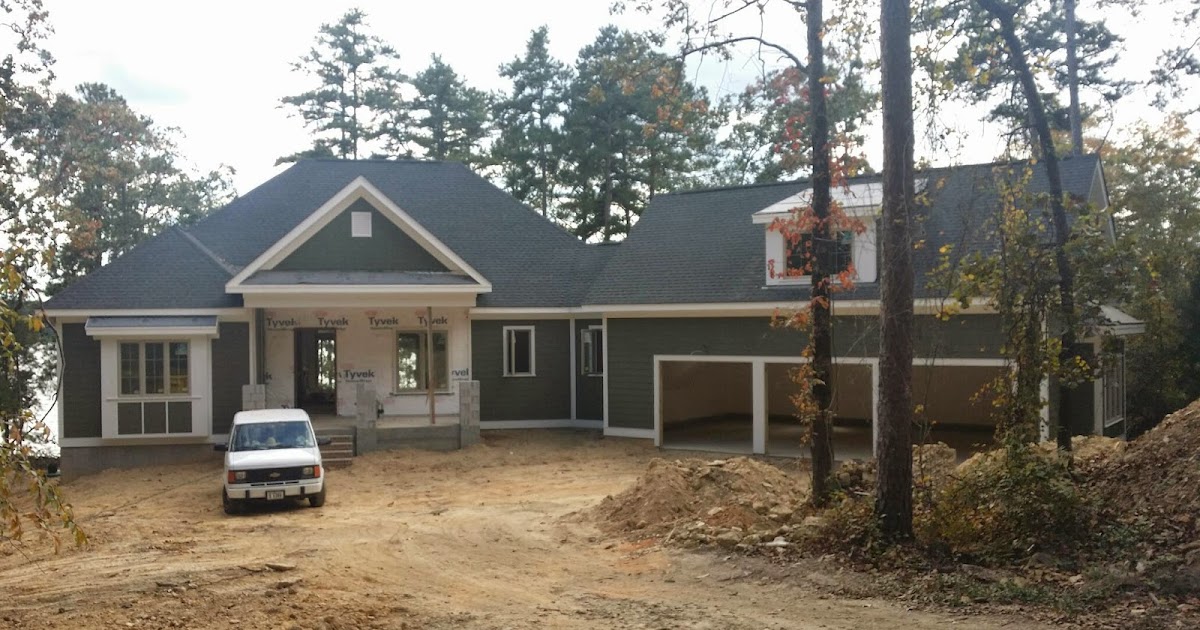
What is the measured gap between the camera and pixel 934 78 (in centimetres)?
1182

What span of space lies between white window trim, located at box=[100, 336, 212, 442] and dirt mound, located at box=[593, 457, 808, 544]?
11.6m

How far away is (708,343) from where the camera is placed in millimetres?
22203

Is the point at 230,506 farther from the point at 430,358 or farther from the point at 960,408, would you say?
the point at 960,408

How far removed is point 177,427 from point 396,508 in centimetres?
831

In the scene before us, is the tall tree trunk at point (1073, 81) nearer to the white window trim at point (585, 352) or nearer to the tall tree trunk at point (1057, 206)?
the white window trim at point (585, 352)

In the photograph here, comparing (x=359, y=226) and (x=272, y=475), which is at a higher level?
(x=359, y=226)

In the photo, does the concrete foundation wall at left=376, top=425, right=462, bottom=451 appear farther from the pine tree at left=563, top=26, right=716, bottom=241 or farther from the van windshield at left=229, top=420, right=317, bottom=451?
the pine tree at left=563, top=26, right=716, bottom=241

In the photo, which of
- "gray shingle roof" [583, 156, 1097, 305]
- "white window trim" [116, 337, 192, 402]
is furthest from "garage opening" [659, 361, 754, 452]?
"white window trim" [116, 337, 192, 402]

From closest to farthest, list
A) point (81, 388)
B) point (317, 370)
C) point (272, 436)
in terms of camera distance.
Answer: point (272, 436), point (81, 388), point (317, 370)

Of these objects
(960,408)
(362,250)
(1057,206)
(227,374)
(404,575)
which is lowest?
(404,575)

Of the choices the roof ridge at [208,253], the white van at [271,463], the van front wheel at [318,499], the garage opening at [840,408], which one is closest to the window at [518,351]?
the garage opening at [840,408]

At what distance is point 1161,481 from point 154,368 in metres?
20.1

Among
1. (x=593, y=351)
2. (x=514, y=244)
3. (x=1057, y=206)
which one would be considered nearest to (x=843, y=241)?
(x=593, y=351)

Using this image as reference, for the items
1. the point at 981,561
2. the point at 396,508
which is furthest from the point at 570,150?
the point at 981,561
